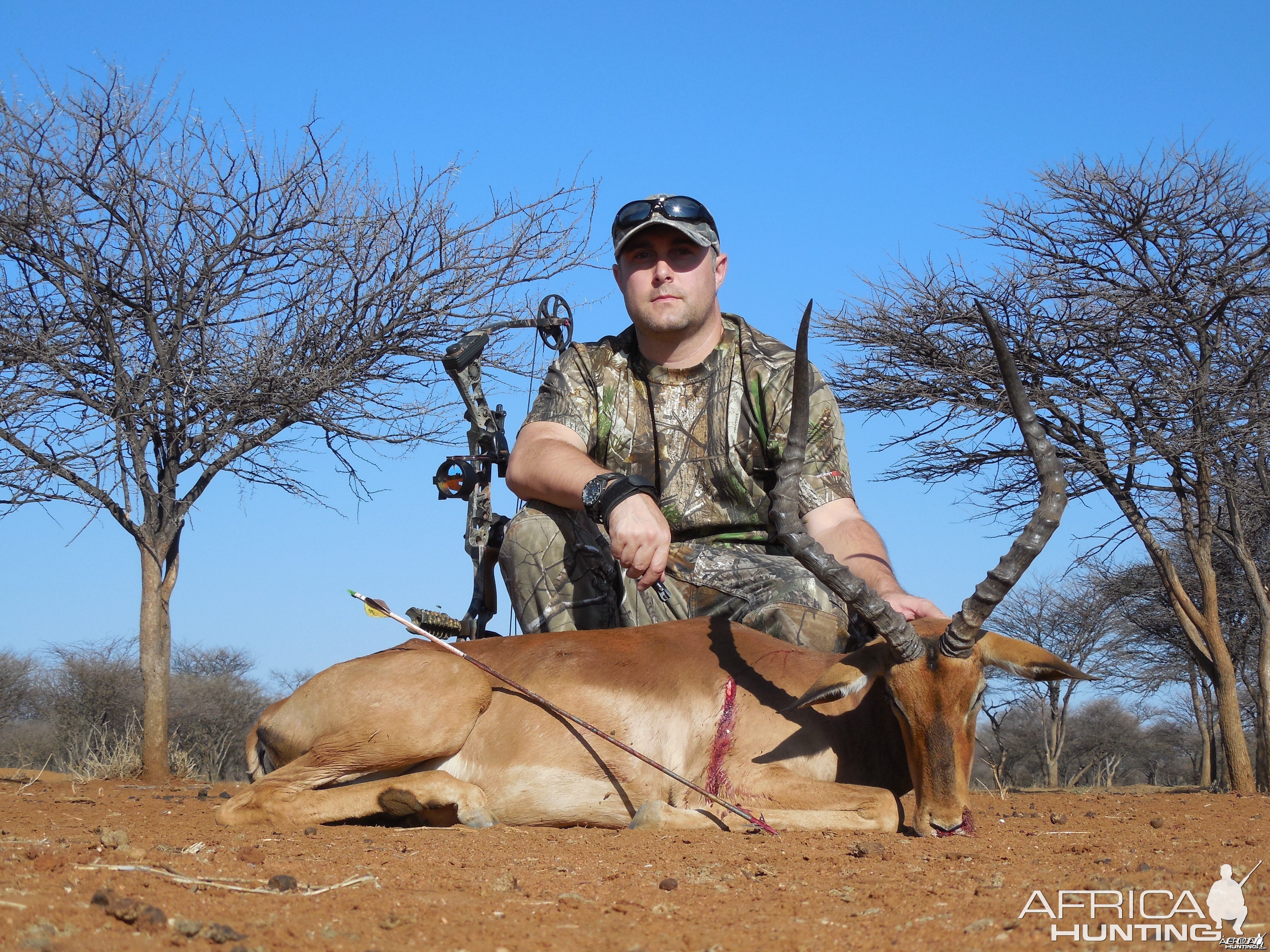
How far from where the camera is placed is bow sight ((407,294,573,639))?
6441 mm

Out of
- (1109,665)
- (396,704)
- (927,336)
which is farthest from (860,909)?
(1109,665)

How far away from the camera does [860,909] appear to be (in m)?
2.72

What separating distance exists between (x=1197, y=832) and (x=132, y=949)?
3958mm

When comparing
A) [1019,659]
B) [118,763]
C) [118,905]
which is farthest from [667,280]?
[118,763]

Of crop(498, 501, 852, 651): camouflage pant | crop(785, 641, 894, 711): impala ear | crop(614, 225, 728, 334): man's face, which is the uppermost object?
crop(614, 225, 728, 334): man's face

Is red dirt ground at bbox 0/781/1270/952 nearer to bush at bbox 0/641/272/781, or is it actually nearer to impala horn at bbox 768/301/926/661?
impala horn at bbox 768/301/926/661

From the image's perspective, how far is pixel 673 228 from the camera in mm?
5891

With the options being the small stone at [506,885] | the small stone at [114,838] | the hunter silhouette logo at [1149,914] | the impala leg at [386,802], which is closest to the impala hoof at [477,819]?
the impala leg at [386,802]

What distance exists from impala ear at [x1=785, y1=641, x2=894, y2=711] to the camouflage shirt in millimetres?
1265

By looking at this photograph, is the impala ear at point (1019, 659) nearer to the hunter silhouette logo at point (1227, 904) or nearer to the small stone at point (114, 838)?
the hunter silhouette logo at point (1227, 904)

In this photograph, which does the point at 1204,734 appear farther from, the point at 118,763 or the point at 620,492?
the point at 620,492

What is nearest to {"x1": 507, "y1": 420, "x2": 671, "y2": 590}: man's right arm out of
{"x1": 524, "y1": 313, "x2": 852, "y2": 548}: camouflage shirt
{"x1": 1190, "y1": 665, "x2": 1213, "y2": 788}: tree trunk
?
{"x1": 524, "y1": 313, "x2": 852, "y2": 548}: camouflage shirt

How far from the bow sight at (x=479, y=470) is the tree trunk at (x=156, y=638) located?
440cm

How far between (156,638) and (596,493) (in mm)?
6660
